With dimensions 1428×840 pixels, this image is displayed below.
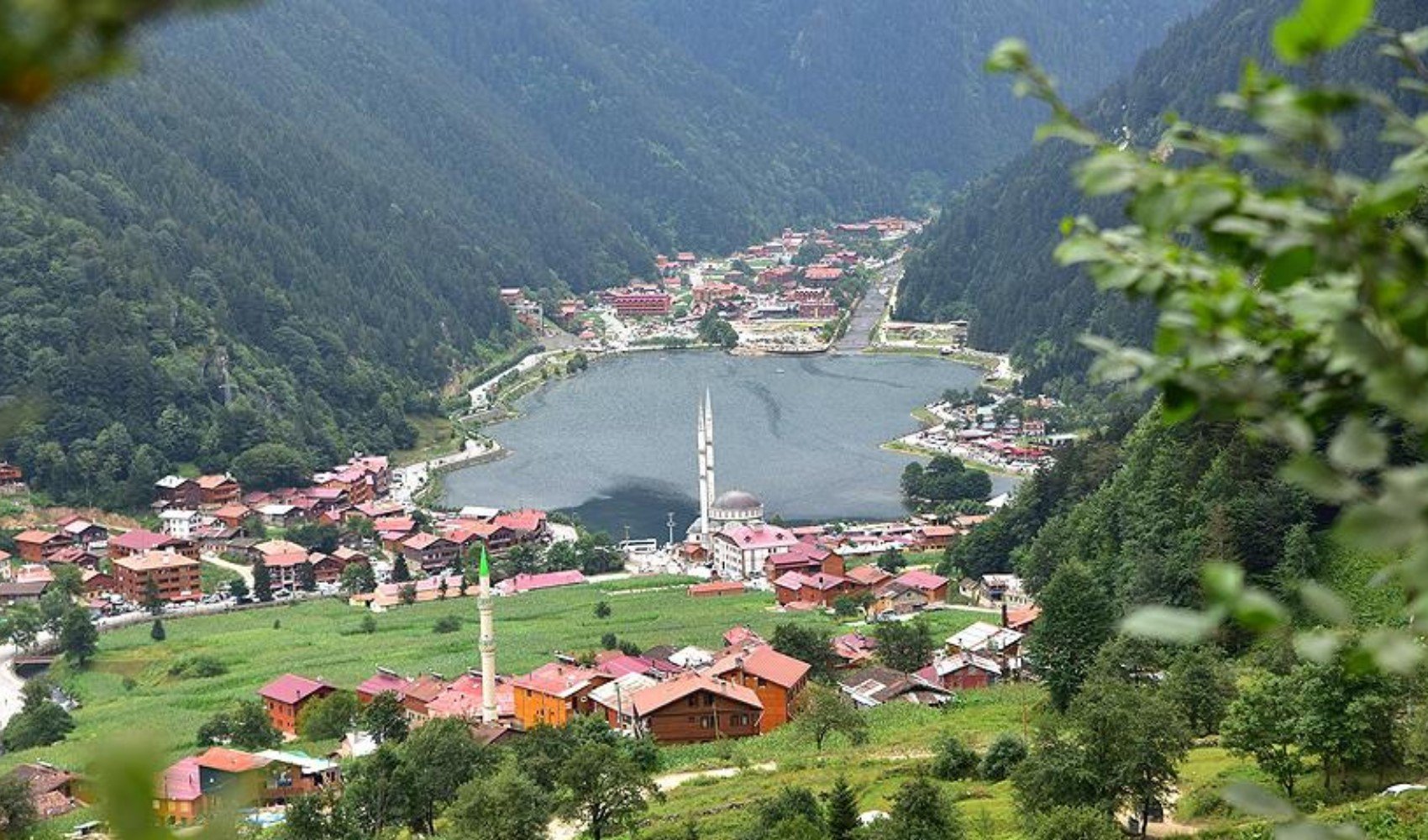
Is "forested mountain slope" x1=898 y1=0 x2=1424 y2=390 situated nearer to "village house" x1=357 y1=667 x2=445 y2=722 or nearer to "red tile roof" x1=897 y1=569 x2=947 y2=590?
"red tile roof" x1=897 y1=569 x2=947 y2=590

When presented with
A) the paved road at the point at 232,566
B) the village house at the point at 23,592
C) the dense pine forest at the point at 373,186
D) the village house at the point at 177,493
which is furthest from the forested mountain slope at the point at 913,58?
the village house at the point at 23,592

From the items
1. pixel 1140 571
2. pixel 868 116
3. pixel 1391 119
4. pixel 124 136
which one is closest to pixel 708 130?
pixel 868 116

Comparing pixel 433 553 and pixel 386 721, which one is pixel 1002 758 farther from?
pixel 433 553

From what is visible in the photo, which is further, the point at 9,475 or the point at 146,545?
the point at 9,475

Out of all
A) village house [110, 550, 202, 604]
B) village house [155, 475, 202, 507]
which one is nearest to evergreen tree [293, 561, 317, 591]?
village house [110, 550, 202, 604]

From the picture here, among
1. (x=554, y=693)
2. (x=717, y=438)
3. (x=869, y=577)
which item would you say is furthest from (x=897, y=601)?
(x=717, y=438)

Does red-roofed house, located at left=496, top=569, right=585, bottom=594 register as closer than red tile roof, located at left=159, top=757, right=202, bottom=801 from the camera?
No
